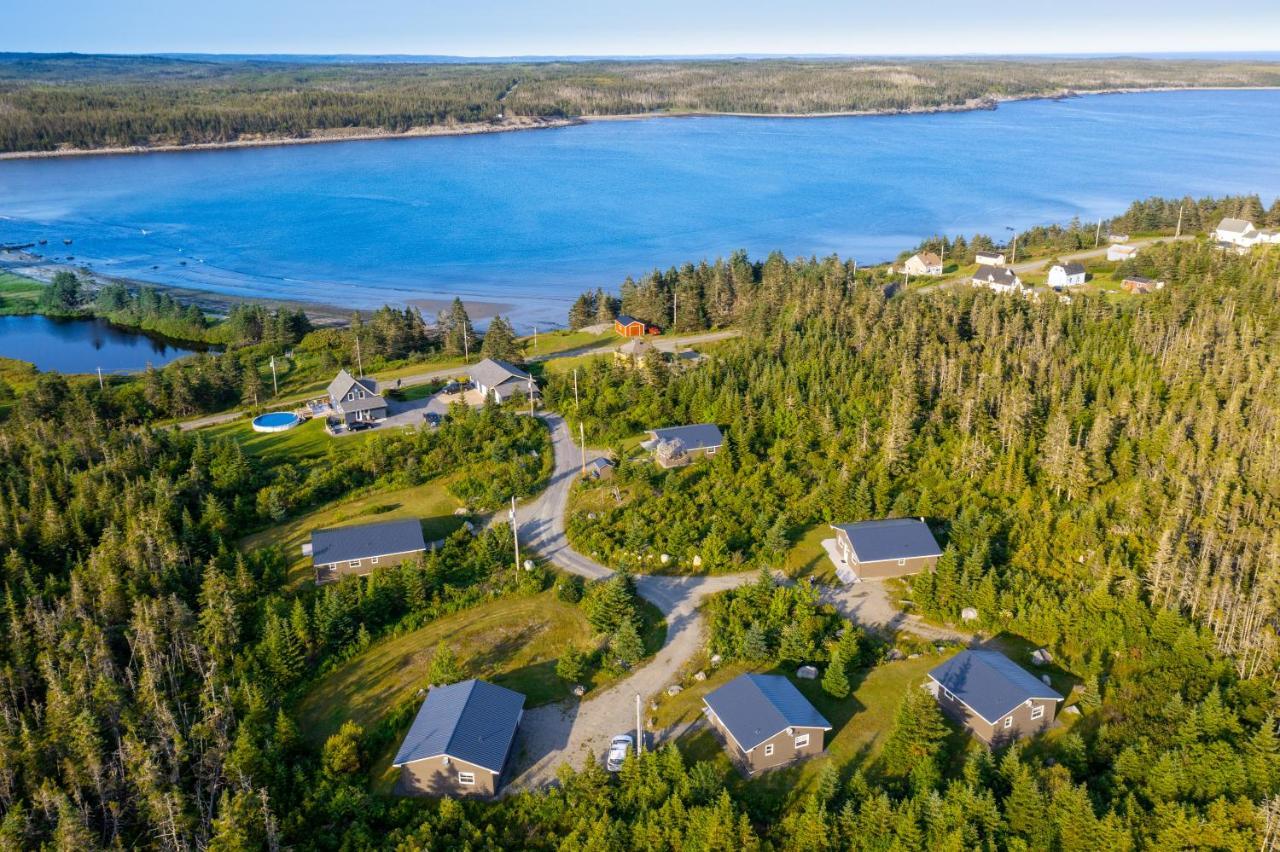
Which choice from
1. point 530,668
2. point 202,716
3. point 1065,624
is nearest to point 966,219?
point 1065,624

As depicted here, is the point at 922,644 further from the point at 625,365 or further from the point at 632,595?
the point at 625,365

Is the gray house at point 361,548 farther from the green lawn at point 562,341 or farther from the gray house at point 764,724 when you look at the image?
the green lawn at point 562,341

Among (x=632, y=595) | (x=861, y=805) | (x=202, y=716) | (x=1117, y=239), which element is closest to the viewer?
(x=861, y=805)

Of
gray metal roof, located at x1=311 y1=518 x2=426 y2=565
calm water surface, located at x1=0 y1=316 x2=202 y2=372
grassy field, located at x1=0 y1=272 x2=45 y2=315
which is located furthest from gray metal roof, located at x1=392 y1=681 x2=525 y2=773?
grassy field, located at x1=0 y1=272 x2=45 y2=315

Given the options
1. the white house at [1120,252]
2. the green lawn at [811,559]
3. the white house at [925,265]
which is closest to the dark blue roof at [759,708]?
the green lawn at [811,559]

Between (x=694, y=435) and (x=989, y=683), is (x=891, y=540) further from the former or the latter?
(x=694, y=435)

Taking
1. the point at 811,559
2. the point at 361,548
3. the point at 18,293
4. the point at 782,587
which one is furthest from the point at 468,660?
the point at 18,293
